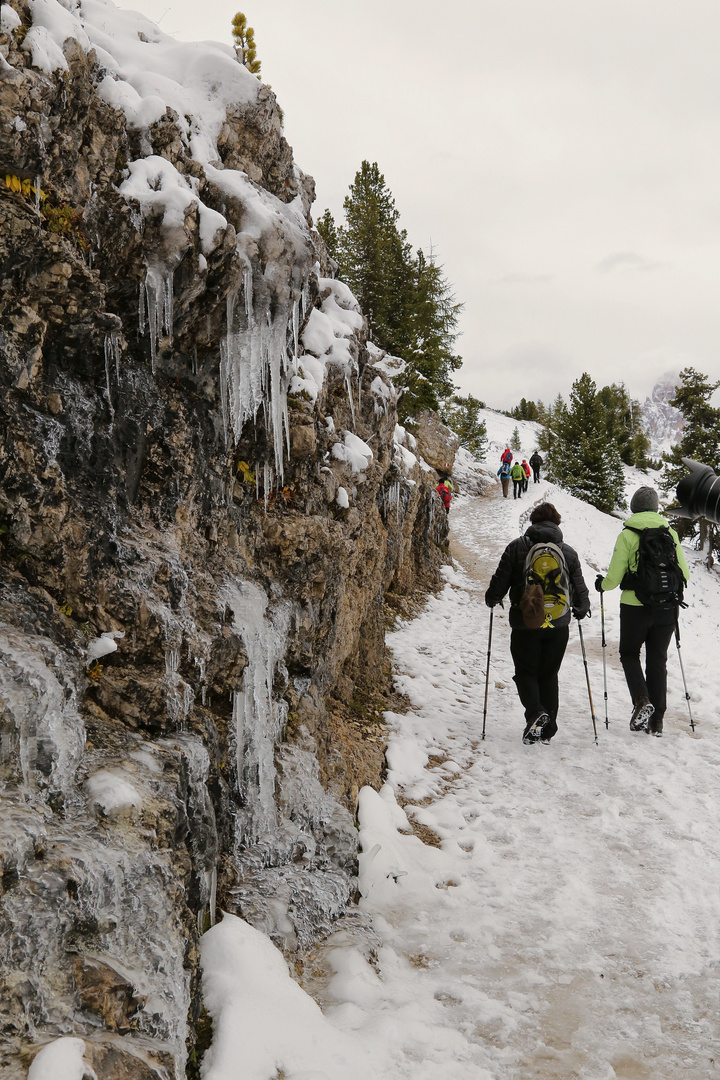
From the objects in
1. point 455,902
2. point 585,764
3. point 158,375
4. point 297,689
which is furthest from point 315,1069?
point 585,764

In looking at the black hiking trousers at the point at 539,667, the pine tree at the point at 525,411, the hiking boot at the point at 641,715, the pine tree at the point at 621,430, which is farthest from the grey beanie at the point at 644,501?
the pine tree at the point at 525,411

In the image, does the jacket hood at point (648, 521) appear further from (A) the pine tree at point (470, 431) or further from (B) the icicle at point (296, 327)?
(A) the pine tree at point (470, 431)

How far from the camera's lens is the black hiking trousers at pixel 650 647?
23.7 ft

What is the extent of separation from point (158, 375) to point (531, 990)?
4531 mm

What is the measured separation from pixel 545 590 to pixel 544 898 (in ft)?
9.81

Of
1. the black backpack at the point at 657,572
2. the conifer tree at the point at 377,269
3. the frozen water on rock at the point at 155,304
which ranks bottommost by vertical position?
the black backpack at the point at 657,572

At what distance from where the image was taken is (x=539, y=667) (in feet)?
23.6

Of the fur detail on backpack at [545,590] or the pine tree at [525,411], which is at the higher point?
the pine tree at [525,411]

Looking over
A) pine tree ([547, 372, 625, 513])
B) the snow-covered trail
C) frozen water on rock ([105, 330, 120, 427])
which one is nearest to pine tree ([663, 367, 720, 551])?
pine tree ([547, 372, 625, 513])

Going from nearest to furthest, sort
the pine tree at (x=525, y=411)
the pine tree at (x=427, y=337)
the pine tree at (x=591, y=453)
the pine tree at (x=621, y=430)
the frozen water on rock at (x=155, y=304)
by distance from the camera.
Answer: the frozen water on rock at (x=155, y=304) < the pine tree at (x=427, y=337) < the pine tree at (x=591, y=453) < the pine tree at (x=621, y=430) < the pine tree at (x=525, y=411)

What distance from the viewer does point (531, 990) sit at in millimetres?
4031

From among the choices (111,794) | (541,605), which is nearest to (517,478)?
(541,605)

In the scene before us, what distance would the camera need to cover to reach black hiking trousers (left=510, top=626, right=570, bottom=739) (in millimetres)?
6984

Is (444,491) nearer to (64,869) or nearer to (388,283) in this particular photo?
(388,283)
